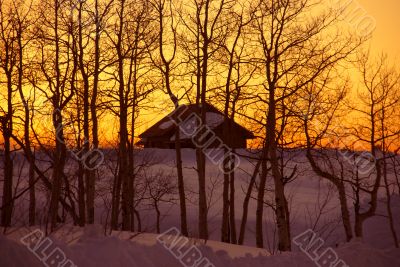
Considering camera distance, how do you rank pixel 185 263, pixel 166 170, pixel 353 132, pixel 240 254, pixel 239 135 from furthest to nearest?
1. pixel 239 135
2. pixel 166 170
3. pixel 353 132
4. pixel 240 254
5. pixel 185 263

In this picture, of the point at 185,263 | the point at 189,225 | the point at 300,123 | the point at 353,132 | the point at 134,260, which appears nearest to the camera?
the point at 134,260

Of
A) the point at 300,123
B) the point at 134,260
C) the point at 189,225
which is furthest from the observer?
the point at 189,225

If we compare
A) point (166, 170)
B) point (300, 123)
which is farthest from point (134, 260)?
point (166, 170)

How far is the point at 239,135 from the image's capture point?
2034 inches

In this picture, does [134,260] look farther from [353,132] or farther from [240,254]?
[353,132]

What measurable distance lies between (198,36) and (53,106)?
6.22 metres

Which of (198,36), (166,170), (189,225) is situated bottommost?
(189,225)

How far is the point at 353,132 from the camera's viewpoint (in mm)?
24156

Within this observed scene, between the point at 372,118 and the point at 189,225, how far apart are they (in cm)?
1419

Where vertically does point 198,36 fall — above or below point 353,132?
above

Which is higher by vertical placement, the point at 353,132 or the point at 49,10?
the point at 49,10

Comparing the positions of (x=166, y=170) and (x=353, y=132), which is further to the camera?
(x=166, y=170)

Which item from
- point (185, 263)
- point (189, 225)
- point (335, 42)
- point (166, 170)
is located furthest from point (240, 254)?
point (166, 170)

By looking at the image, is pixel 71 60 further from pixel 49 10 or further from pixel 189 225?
pixel 189 225
